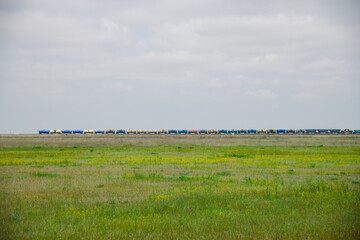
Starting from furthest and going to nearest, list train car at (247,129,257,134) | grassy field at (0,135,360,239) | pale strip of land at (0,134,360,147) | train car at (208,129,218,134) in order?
train car at (208,129,218,134), train car at (247,129,257,134), pale strip of land at (0,134,360,147), grassy field at (0,135,360,239)

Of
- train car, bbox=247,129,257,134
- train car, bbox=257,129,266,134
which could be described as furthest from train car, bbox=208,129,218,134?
train car, bbox=257,129,266,134

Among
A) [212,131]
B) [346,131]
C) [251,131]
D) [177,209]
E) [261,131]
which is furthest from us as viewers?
[212,131]

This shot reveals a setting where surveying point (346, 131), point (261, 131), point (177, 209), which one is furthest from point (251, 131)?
point (177, 209)

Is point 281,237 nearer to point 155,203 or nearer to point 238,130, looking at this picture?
point 155,203

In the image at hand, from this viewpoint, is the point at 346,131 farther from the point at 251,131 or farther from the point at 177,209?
the point at 177,209

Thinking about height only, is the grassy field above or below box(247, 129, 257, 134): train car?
below

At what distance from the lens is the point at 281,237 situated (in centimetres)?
1030

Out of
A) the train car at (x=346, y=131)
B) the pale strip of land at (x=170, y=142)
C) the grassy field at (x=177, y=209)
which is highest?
the train car at (x=346, y=131)

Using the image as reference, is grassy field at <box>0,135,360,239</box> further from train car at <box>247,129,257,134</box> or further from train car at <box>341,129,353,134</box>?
train car at <box>341,129,353,134</box>

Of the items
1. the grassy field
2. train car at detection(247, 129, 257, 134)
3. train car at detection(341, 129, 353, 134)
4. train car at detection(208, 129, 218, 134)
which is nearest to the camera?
the grassy field

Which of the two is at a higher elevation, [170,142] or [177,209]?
[170,142]

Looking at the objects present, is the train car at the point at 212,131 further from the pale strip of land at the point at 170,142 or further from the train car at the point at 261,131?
the pale strip of land at the point at 170,142

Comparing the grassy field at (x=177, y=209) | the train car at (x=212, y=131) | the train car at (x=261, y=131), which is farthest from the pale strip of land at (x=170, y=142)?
the train car at (x=212, y=131)

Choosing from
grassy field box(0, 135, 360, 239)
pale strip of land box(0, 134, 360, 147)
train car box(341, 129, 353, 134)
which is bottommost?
grassy field box(0, 135, 360, 239)
